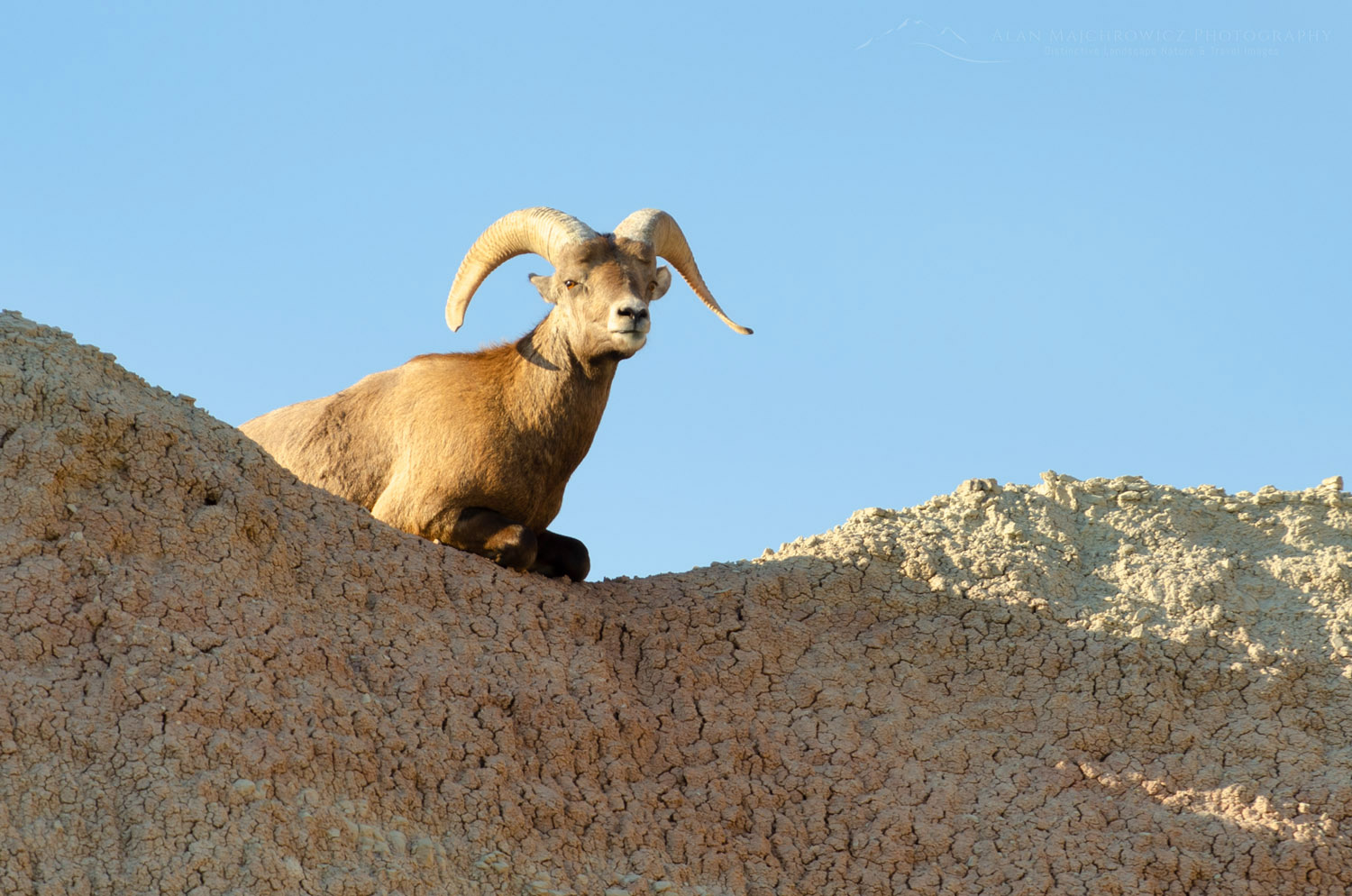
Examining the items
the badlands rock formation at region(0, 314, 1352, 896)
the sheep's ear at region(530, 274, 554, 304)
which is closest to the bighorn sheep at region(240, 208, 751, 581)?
the sheep's ear at region(530, 274, 554, 304)

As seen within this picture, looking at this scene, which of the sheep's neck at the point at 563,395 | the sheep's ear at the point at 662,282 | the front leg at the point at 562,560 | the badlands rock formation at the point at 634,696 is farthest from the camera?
the sheep's ear at the point at 662,282

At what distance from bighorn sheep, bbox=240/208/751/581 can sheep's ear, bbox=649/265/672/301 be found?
1cm

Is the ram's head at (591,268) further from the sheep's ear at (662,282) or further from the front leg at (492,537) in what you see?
the front leg at (492,537)

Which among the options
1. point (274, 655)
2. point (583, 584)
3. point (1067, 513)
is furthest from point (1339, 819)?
point (274, 655)

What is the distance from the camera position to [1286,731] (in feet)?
27.3

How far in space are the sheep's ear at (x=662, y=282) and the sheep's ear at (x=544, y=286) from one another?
72 centimetres

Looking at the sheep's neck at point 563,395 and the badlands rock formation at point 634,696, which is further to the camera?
the sheep's neck at point 563,395

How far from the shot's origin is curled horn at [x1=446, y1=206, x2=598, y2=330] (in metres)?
10.2

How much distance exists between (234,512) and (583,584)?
2.46m

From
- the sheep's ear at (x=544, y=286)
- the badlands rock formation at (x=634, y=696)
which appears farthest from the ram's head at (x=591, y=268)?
the badlands rock formation at (x=634, y=696)

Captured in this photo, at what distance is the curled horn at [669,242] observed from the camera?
1040cm

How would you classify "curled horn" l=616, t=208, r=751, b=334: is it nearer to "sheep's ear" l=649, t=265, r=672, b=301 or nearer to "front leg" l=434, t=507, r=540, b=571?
"sheep's ear" l=649, t=265, r=672, b=301

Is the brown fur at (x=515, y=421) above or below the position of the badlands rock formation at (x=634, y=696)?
above

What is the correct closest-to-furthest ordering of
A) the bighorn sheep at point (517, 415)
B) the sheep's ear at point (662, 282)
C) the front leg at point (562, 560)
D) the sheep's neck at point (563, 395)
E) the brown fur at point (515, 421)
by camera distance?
1. the front leg at point (562, 560)
2. the bighorn sheep at point (517, 415)
3. the brown fur at point (515, 421)
4. the sheep's neck at point (563, 395)
5. the sheep's ear at point (662, 282)
